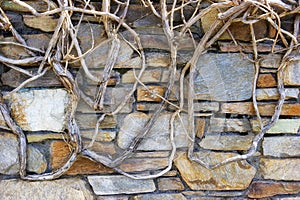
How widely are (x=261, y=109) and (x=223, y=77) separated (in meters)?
0.20

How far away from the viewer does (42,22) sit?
1.36 m

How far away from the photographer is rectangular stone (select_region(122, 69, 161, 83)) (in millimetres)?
1405

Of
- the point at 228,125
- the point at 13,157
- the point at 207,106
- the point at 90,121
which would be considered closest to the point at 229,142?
the point at 228,125

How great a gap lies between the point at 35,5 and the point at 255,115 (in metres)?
0.96

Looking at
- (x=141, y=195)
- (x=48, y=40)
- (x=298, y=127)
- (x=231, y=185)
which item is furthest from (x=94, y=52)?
(x=298, y=127)

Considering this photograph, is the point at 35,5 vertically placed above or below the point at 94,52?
above

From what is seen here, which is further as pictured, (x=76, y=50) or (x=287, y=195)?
(x=287, y=195)

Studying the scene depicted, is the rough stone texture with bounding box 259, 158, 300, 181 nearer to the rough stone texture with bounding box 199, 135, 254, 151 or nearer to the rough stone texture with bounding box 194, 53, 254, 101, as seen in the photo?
the rough stone texture with bounding box 199, 135, 254, 151

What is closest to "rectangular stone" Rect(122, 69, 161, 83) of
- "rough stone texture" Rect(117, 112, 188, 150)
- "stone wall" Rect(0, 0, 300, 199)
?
"stone wall" Rect(0, 0, 300, 199)

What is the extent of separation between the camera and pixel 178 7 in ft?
4.48

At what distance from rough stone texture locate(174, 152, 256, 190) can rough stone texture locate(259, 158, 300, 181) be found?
50mm

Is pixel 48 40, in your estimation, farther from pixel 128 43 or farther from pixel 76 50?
pixel 128 43

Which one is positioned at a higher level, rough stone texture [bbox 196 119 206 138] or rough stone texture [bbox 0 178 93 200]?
rough stone texture [bbox 196 119 206 138]

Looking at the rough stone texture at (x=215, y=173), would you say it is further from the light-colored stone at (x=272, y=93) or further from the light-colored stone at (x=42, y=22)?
the light-colored stone at (x=42, y=22)
